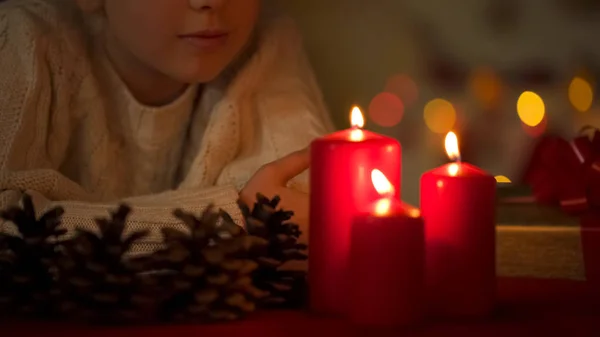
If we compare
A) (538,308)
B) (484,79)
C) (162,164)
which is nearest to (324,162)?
(538,308)

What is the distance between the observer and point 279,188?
3.05ft

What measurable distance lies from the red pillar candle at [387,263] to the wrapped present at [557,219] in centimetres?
27

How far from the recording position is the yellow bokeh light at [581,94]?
1.39m

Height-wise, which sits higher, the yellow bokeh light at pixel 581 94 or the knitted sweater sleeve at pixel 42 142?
the yellow bokeh light at pixel 581 94

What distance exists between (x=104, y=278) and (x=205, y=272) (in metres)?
0.08

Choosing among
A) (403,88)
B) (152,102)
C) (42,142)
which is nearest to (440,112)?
(403,88)

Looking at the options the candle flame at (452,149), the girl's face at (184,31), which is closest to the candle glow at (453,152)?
the candle flame at (452,149)

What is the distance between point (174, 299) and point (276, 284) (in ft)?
0.34

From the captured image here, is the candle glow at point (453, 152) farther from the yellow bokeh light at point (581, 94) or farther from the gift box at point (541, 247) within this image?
the yellow bokeh light at point (581, 94)

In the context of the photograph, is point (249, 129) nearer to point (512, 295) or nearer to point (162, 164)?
point (162, 164)

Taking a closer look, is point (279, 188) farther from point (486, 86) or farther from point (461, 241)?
point (486, 86)

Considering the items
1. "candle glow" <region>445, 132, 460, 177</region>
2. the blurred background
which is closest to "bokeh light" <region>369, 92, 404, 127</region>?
the blurred background

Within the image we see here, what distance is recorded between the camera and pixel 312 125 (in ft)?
3.77

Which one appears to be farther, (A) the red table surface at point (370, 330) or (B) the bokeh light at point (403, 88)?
(B) the bokeh light at point (403, 88)
